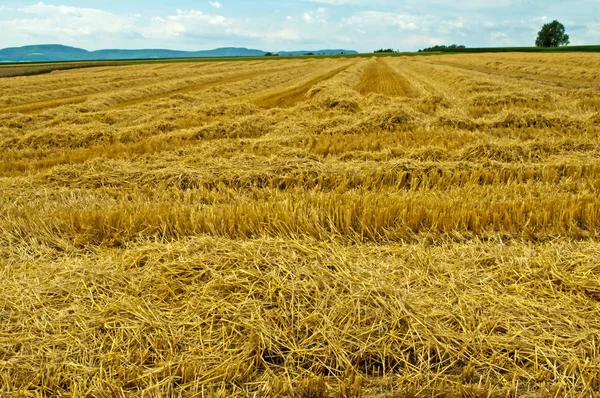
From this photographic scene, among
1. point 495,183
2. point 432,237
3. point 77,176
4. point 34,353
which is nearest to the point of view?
point 34,353

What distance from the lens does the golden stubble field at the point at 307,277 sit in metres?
2.43

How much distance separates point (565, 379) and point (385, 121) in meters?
8.32

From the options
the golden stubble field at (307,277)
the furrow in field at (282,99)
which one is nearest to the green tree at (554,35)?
the furrow in field at (282,99)

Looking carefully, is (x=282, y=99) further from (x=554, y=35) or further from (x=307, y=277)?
(x=554, y=35)

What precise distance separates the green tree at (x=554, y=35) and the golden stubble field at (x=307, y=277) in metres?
116

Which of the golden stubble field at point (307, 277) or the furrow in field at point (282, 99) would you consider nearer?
the golden stubble field at point (307, 277)

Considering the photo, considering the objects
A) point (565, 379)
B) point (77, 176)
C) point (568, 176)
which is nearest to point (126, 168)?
point (77, 176)

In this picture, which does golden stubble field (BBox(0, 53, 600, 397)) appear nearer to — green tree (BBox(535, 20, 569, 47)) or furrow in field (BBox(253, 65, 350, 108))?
furrow in field (BBox(253, 65, 350, 108))

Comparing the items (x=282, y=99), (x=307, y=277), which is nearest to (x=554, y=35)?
(x=282, y=99)

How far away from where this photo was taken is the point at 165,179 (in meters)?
6.36

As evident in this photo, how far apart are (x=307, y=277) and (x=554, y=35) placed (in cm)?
12315

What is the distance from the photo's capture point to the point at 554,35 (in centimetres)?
10181

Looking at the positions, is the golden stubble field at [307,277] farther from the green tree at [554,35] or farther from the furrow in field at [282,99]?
the green tree at [554,35]

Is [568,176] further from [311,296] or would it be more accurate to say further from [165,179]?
[165,179]
